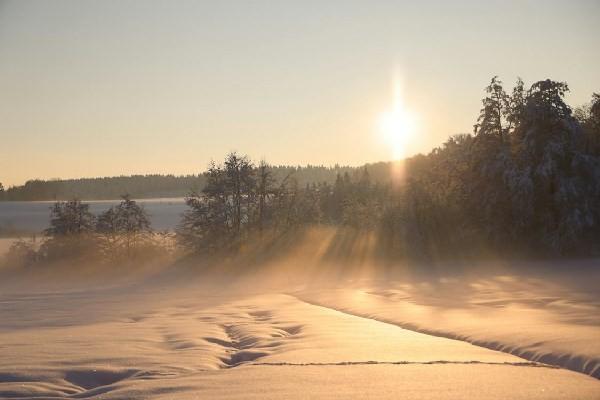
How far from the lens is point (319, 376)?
244 inches

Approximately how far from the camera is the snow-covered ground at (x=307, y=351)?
5.73 meters

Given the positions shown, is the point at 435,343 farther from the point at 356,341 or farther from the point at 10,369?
the point at 10,369

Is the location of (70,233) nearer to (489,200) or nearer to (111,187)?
(489,200)

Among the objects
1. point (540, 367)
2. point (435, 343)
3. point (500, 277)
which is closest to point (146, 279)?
point (500, 277)

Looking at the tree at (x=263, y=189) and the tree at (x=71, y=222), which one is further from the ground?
the tree at (x=263, y=189)

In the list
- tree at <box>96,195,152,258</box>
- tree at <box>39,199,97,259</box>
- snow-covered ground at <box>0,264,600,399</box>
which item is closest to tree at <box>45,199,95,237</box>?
tree at <box>39,199,97,259</box>

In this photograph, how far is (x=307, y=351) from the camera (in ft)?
25.4

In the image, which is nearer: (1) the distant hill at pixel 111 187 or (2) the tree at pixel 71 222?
(2) the tree at pixel 71 222

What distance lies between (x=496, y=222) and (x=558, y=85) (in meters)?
7.22

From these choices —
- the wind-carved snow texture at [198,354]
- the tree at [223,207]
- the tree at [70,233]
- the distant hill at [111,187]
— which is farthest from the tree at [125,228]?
the distant hill at [111,187]

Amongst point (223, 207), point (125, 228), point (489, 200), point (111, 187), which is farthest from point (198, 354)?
point (111, 187)

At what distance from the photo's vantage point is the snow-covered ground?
5734mm

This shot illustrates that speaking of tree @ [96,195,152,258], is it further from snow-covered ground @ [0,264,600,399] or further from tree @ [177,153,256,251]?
snow-covered ground @ [0,264,600,399]

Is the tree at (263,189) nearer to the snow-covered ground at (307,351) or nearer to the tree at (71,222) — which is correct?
the tree at (71,222)
